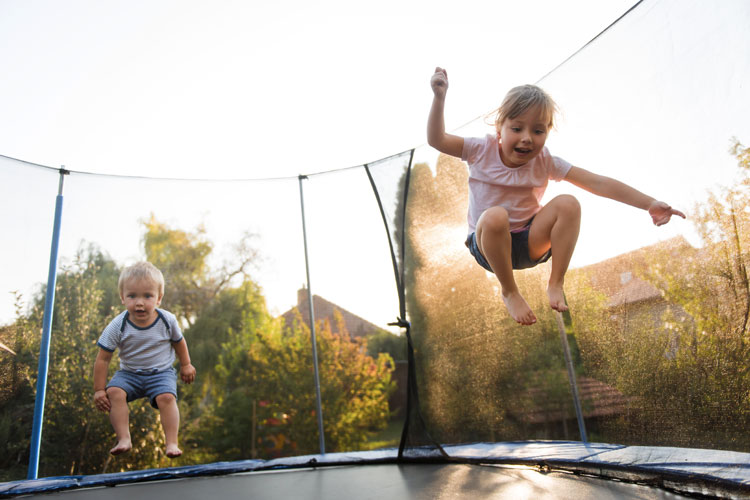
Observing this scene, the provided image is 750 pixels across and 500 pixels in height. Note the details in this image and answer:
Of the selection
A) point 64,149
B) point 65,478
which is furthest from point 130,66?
point 65,478

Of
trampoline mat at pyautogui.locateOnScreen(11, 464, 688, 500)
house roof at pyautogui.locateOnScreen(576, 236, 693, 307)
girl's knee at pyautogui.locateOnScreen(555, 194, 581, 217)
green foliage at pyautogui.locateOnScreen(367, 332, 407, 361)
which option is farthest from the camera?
green foliage at pyautogui.locateOnScreen(367, 332, 407, 361)

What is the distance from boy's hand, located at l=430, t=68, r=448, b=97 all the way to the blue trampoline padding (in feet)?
4.04

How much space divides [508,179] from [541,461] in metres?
1.11

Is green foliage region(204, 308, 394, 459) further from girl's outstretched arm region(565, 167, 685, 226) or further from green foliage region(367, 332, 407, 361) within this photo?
girl's outstretched arm region(565, 167, 685, 226)

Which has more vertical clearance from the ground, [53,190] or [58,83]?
[58,83]

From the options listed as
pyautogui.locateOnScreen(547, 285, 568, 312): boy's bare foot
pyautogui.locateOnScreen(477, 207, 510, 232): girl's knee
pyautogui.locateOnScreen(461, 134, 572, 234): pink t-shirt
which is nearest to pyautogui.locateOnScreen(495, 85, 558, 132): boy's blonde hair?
pyautogui.locateOnScreen(461, 134, 572, 234): pink t-shirt

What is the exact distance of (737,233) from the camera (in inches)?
58.0

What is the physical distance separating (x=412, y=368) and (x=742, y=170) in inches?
61.3

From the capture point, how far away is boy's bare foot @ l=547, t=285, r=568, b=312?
4.75ft

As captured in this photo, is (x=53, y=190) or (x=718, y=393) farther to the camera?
(x=53, y=190)

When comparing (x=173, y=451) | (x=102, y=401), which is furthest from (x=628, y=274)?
(x=102, y=401)

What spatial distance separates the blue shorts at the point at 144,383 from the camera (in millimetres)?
2115

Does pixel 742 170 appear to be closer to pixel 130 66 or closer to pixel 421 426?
pixel 421 426

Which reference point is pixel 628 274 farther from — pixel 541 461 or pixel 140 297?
pixel 140 297
